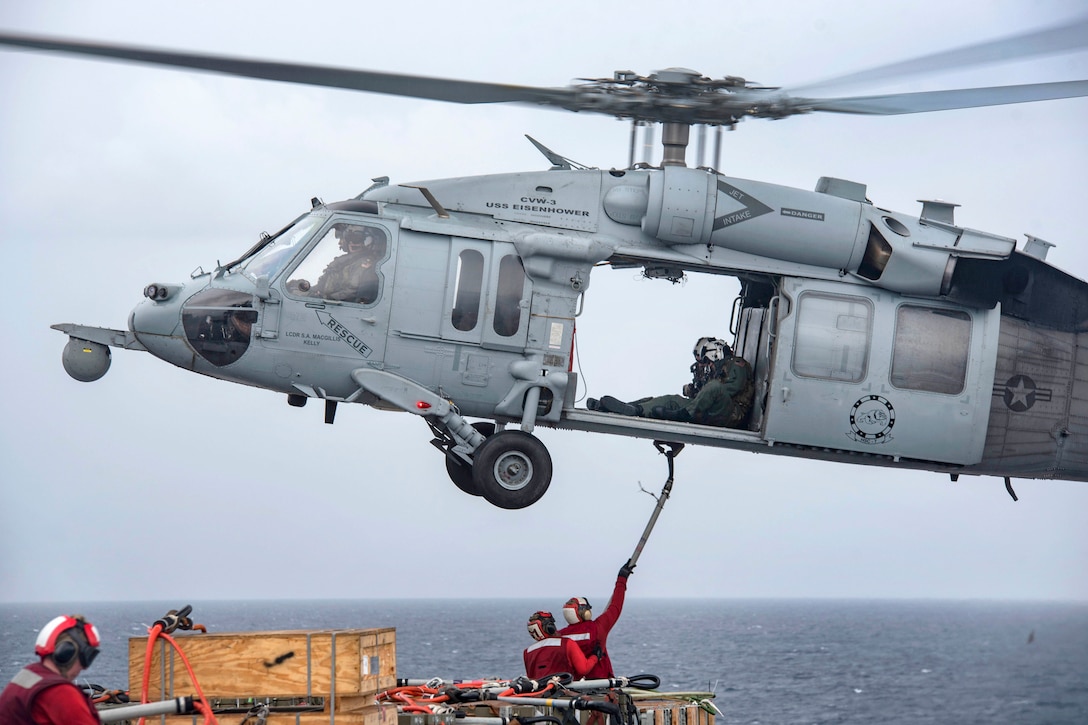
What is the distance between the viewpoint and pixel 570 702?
30.2ft

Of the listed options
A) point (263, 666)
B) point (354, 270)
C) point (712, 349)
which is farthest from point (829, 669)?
point (263, 666)

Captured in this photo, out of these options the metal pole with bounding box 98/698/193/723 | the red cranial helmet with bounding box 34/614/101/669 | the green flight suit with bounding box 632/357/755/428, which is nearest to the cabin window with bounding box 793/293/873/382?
the green flight suit with bounding box 632/357/755/428

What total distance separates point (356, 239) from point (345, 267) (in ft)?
0.87

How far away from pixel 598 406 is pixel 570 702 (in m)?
3.93

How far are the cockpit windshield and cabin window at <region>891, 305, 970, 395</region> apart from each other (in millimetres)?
5224

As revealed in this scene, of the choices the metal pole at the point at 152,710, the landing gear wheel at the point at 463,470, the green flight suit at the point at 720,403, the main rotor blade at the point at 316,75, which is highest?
the main rotor blade at the point at 316,75

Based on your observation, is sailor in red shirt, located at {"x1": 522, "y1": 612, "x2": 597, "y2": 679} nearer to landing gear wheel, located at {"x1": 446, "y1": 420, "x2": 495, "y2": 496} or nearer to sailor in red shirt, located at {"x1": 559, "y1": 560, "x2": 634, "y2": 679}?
sailor in red shirt, located at {"x1": 559, "y1": 560, "x2": 634, "y2": 679}

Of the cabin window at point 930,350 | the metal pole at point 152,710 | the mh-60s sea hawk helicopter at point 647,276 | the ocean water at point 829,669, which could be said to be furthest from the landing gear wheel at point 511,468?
the ocean water at point 829,669

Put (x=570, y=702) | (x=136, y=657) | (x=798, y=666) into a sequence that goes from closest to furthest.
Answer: (x=136, y=657) → (x=570, y=702) → (x=798, y=666)

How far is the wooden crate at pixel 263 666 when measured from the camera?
8250 mm

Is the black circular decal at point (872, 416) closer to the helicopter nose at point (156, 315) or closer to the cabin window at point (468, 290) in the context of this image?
the cabin window at point (468, 290)

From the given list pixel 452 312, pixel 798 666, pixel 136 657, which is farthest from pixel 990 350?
pixel 798 666

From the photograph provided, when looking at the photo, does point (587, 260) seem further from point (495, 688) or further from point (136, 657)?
point (136, 657)

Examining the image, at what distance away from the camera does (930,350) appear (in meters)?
12.4
